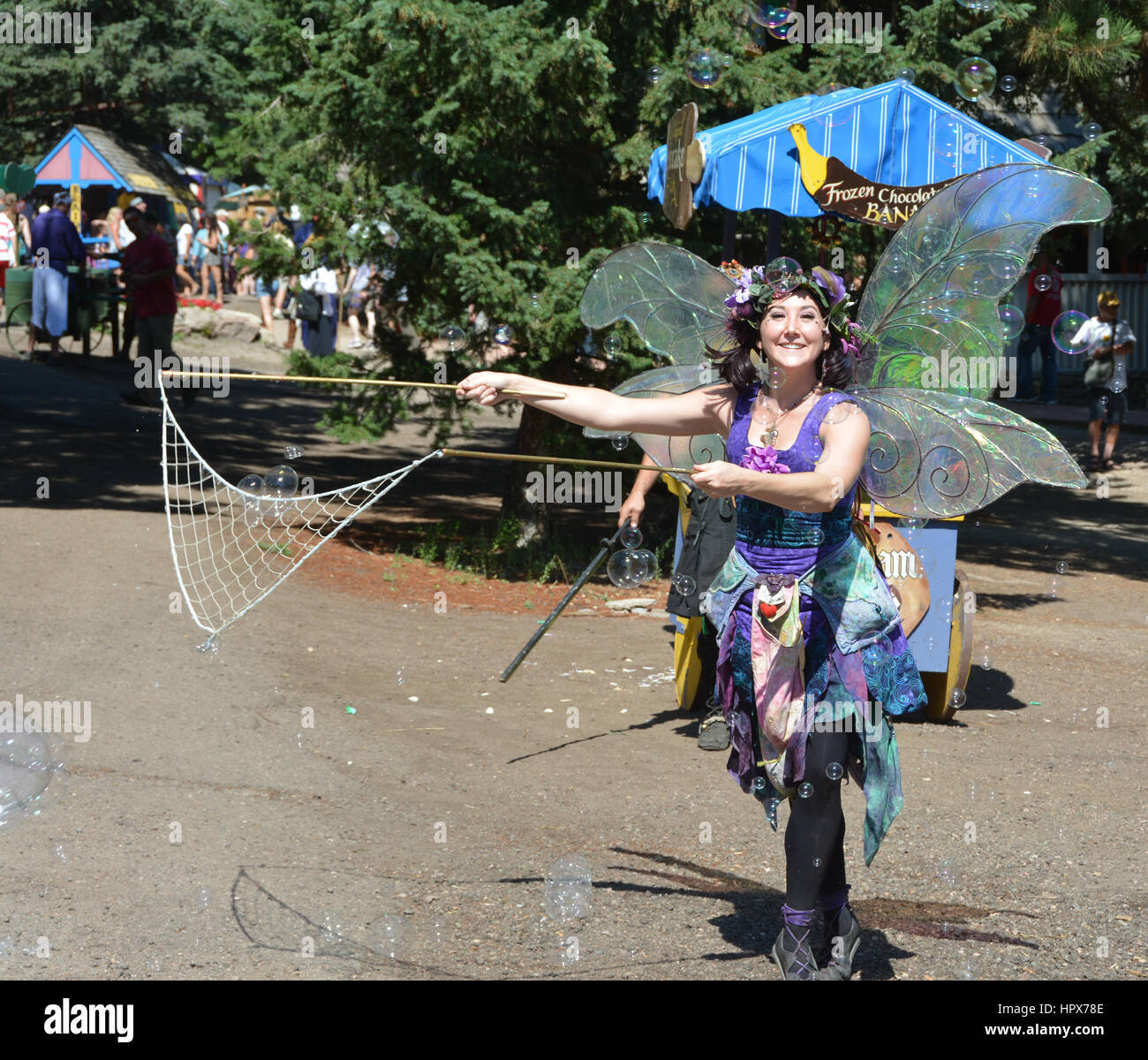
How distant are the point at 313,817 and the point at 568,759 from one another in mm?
1313

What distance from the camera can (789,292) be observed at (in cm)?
380

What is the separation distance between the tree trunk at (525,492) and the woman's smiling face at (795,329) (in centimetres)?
613

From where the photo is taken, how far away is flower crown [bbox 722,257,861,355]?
3822 millimetres

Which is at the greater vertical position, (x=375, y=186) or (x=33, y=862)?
(x=375, y=186)

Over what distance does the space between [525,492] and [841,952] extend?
21.3 feet

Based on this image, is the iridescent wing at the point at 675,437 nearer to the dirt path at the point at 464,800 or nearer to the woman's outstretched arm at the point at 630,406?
the woman's outstretched arm at the point at 630,406

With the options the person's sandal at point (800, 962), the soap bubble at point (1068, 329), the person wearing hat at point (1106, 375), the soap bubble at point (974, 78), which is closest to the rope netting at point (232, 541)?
the soap bubble at point (1068, 329)

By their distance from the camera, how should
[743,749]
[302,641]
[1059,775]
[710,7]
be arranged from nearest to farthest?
[743,749], [1059,775], [302,641], [710,7]

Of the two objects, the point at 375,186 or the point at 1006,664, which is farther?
the point at 375,186

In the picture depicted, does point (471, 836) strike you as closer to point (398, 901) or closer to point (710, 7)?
point (398, 901)

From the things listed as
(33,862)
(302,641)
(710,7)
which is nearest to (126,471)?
(302,641)

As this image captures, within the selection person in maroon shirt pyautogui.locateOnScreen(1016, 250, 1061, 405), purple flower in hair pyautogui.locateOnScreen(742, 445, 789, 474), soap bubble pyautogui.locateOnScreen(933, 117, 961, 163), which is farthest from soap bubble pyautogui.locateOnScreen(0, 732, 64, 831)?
person in maroon shirt pyautogui.locateOnScreen(1016, 250, 1061, 405)

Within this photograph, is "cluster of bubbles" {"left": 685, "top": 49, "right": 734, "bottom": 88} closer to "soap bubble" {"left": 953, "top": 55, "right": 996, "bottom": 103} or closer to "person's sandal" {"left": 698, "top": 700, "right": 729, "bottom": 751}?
"soap bubble" {"left": 953, "top": 55, "right": 996, "bottom": 103}

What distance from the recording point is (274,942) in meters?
4.00
